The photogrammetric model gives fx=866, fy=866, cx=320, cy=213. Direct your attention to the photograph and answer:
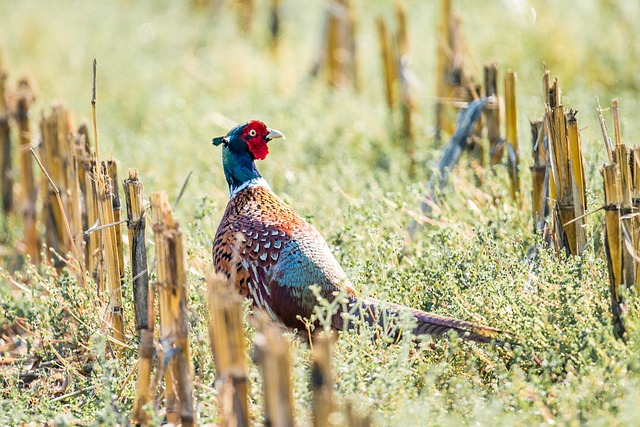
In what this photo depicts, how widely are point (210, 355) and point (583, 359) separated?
1.11 meters

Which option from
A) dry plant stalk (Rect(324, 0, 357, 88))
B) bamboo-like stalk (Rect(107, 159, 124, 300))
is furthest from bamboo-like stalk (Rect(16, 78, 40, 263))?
dry plant stalk (Rect(324, 0, 357, 88))

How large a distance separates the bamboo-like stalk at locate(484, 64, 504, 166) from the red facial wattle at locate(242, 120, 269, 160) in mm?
1253

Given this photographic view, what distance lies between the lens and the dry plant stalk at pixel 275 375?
187cm

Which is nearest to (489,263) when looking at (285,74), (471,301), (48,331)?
(471,301)

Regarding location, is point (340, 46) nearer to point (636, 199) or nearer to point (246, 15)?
point (246, 15)

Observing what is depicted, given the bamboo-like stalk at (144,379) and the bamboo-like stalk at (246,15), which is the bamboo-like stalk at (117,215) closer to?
the bamboo-like stalk at (144,379)

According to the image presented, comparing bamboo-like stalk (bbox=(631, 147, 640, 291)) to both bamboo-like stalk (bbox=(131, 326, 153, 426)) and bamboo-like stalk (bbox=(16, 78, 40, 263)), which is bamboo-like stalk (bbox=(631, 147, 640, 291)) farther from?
bamboo-like stalk (bbox=(16, 78, 40, 263))

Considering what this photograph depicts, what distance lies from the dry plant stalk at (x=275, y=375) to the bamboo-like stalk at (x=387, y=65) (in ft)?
13.0

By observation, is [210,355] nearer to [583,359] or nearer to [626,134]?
[583,359]

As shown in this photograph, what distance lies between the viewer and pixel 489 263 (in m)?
2.94

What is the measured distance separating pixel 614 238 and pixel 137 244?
1437mm

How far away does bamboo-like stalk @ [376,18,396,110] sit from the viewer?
18.9 ft

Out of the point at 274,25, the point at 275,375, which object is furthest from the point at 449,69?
the point at 275,375

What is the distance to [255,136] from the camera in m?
3.44
